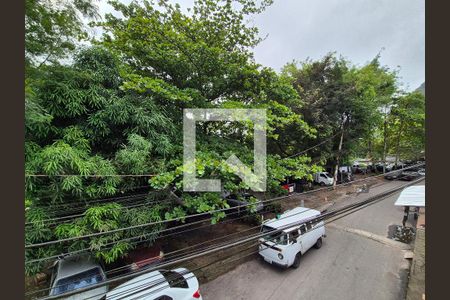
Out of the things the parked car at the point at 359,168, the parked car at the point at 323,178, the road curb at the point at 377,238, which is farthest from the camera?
the parked car at the point at 359,168

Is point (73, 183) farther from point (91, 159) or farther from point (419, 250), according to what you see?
point (419, 250)

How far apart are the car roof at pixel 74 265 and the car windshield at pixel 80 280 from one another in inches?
2.8

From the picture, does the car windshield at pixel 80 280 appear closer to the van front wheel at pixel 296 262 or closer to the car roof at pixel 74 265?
the car roof at pixel 74 265

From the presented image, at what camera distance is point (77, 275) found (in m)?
3.93

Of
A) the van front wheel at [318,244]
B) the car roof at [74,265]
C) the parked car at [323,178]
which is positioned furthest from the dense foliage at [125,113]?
the parked car at [323,178]

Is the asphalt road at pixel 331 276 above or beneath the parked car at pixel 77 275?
beneath

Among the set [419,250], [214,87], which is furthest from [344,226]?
[214,87]

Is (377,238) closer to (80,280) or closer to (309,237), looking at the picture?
(309,237)

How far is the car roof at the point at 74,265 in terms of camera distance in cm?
392

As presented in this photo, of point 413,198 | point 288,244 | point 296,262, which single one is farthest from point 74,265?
point 413,198

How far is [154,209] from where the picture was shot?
171 inches

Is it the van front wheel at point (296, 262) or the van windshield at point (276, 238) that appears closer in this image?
the van windshield at point (276, 238)

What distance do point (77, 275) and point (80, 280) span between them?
13cm

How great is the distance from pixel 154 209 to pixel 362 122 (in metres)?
13.8
